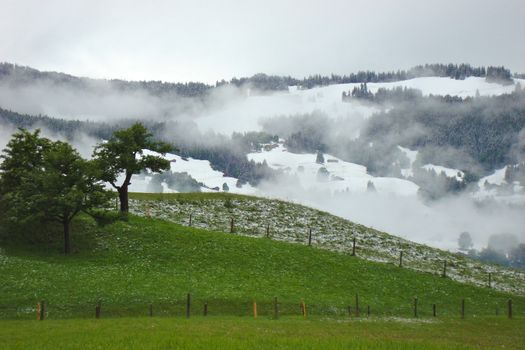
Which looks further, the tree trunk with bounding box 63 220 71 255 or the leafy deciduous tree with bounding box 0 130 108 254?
the tree trunk with bounding box 63 220 71 255

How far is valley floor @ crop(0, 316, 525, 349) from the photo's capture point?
2312 cm

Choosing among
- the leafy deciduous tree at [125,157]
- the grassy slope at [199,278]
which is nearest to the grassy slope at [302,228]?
the grassy slope at [199,278]

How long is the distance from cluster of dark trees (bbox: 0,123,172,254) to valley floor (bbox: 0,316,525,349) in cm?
2457

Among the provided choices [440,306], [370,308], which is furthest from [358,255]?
[370,308]

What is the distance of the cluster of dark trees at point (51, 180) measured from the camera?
189 feet

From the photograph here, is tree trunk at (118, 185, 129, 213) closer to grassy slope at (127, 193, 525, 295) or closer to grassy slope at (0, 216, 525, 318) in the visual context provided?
grassy slope at (0, 216, 525, 318)

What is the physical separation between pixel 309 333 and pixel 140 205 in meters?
63.2

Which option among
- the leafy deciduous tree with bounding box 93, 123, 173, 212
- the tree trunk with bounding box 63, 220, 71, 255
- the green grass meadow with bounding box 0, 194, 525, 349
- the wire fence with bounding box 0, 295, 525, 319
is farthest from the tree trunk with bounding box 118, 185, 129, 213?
the wire fence with bounding box 0, 295, 525, 319

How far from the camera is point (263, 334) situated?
2745cm

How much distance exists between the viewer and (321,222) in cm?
9156

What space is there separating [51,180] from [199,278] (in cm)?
2327

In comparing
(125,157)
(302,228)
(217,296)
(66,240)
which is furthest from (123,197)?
(217,296)

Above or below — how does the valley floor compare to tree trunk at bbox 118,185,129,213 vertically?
below

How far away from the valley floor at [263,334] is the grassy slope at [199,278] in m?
6.20
